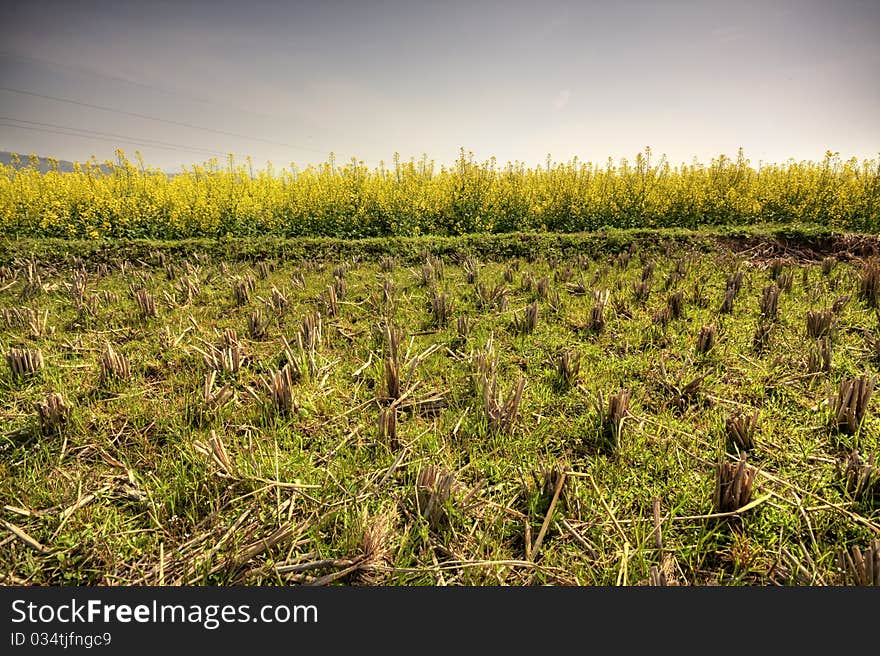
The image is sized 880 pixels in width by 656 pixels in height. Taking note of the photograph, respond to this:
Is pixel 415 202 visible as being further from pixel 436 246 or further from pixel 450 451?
pixel 450 451

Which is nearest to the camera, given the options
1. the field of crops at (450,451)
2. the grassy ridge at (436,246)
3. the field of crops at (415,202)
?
the field of crops at (450,451)

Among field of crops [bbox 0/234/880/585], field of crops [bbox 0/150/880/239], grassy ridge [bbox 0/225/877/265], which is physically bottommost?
field of crops [bbox 0/234/880/585]

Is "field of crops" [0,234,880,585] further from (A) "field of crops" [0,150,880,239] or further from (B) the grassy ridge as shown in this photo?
(A) "field of crops" [0,150,880,239]

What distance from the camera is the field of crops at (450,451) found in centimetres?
132

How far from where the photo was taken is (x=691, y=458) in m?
1.73

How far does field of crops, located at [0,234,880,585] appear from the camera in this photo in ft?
4.32

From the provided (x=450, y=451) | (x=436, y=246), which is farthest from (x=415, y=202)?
(x=450, y=451)

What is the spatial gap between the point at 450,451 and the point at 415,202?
829 cm

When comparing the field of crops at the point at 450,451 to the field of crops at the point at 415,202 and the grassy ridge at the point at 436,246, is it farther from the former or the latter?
the field of crops at the point at 415,202

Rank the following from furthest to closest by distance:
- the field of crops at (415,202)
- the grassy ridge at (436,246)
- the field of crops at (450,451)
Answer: the field of crops at (415,202)
the grassy ridge at (436,246)
the field of crops at (450,451)

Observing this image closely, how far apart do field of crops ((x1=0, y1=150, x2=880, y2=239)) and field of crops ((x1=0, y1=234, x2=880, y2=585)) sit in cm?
637

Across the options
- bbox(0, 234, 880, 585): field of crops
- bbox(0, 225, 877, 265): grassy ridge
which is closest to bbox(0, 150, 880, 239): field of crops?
bbox(0, 225, 877, 265): grassy ridge

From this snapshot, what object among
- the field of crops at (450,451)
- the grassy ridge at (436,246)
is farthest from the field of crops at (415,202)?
the field of crops at (450,451)

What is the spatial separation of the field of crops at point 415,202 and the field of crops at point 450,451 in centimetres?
637
